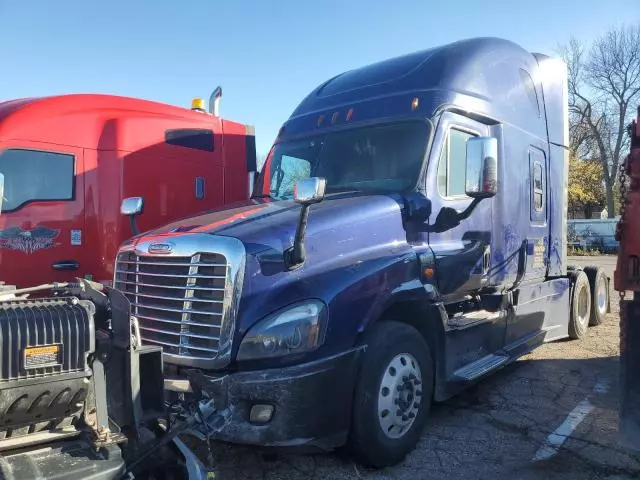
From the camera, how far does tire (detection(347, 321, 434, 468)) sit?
3.89 meters

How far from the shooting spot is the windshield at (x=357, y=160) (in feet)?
15.9

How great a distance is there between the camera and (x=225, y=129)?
7.75 meters

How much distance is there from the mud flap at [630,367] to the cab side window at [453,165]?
162 centimetres

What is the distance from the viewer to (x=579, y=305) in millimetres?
8484

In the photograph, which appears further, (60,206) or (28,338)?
(60,206)

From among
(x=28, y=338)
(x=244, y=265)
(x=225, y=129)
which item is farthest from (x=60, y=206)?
(x=28, y=338)

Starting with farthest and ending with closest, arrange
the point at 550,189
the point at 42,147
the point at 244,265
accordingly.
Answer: the point at 550,189, the point at 42,147, the point at 244,265

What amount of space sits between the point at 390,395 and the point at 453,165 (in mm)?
2086

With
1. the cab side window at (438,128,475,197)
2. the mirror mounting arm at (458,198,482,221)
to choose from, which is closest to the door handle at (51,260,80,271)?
the cab side window at (438,128,475,197)

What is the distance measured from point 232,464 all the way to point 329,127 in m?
3.06

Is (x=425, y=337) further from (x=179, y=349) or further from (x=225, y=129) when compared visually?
(x=225, y=129)

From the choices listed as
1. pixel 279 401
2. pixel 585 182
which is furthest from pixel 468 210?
pixel 585 182

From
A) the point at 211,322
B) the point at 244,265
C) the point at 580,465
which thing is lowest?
the point at 580,465

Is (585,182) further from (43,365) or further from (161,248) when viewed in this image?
(43,365)
